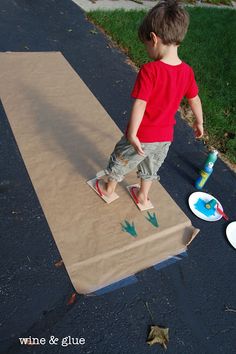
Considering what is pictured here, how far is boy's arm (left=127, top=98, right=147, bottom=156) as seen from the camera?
76.4 inches

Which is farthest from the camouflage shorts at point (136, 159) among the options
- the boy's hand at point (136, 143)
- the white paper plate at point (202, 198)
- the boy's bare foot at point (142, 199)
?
the white paper plate at point (202, 198)

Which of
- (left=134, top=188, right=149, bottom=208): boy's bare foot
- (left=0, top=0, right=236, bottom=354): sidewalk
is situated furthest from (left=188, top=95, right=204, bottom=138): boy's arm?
(left=0, top=0, right=236, bottom=354): sidewalk

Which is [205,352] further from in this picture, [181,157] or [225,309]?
[181,157]

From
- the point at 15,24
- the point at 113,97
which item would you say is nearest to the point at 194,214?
the point at 113,97

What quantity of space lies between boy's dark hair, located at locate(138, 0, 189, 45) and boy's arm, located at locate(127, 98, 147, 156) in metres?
0.37

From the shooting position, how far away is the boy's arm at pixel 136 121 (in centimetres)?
194

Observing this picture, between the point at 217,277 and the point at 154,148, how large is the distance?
1.09m

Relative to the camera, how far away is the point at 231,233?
9.26ft

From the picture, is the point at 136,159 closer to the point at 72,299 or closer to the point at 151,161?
the point at 151,161

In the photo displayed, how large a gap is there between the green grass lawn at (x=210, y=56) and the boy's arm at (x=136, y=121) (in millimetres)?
1896

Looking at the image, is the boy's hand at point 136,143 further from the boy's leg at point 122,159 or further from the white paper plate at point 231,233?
the white paper plate at point 231,233

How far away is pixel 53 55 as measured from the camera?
14.5 feet

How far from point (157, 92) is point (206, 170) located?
128 centimetres

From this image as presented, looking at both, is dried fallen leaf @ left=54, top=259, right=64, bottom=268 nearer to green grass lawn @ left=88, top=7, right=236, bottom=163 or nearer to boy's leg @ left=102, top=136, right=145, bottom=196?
boy's leg @ left=102, top=136, right=145, bottom=196
